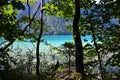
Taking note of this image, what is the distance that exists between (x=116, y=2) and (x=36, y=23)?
8294 millimetres

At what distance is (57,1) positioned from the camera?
11688 mm

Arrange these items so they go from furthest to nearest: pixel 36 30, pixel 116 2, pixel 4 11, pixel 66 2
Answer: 1. pixel 36 30
2. pixel 66 2
3. pixel 116 2
4. pixel 4 11

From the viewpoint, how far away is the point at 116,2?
6.83 m

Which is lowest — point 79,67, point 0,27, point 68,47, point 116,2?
point 79,67

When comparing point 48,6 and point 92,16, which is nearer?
point 92,16

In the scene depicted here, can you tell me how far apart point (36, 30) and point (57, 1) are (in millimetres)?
3181

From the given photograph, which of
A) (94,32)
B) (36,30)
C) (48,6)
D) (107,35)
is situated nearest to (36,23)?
(36,30)

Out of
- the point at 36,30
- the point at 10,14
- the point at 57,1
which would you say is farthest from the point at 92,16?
the point at 36,30

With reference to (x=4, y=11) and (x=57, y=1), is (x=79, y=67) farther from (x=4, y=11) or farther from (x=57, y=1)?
(x=57, y=1)

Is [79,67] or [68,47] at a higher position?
[68,47]

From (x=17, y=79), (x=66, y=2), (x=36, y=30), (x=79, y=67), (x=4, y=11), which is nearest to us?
(x=4, y=11)

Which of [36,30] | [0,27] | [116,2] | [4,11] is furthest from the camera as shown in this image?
[36,30]

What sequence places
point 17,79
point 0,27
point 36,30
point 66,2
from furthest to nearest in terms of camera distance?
point 36,30, point 66,2, point 17,79, point 0,27

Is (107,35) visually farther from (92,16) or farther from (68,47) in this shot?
(68,47)
